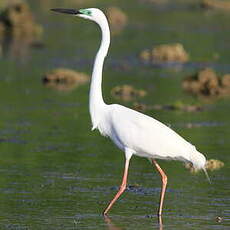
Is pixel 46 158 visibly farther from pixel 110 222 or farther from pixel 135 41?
pixel 135 41

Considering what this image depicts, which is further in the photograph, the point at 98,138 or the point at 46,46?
the point at 46,46

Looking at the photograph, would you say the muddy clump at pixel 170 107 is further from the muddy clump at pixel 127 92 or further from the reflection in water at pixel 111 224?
the reflection in water at pixel 111 224

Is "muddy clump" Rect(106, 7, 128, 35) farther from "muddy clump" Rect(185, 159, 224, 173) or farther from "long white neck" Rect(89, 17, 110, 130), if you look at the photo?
"long white neck" Rect(89, 17, 110, 130)

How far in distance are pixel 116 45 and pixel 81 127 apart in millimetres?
14962

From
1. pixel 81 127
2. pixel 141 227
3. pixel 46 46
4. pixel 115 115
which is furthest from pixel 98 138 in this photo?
pixel 46 46

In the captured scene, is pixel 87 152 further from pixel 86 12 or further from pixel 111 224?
pixel 111 224

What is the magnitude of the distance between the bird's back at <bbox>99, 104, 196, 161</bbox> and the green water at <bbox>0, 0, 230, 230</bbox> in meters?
0.69

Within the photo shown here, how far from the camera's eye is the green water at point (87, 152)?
11.0m

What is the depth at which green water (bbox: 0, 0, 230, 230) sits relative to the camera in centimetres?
1098

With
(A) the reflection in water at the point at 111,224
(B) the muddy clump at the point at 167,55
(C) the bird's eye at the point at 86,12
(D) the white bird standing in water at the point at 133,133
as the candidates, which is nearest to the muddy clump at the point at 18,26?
(B) the muddy clump at the point at 167,55

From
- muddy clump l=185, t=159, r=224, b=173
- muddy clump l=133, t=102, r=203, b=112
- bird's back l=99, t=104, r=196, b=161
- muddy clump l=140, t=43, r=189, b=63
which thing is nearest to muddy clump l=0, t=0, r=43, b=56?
muddy clump l=140, t=43, r=189, b=63

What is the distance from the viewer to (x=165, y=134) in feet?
37.3

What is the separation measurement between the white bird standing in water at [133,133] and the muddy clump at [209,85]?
10256mm

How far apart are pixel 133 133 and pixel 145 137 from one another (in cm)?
15
